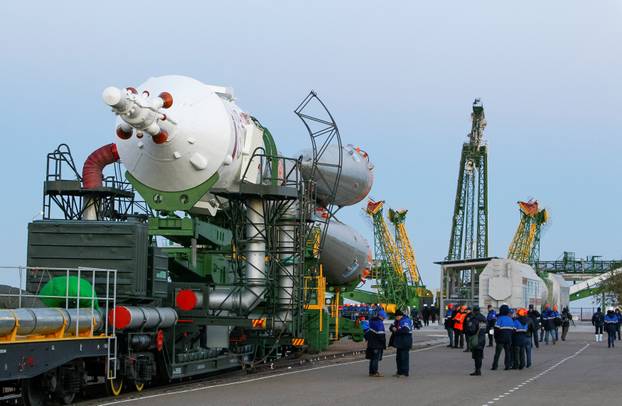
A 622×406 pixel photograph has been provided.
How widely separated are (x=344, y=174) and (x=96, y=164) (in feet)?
25.0

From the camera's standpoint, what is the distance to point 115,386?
17062 mm

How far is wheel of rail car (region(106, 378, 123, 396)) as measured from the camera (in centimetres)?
1689

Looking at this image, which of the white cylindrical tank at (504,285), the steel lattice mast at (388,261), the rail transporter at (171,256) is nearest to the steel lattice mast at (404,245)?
the steel lattice mast at (388,261)

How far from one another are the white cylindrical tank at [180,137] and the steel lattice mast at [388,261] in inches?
2295

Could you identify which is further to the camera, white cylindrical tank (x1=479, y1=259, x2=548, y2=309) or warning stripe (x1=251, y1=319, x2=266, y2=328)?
white cylindrical tank (x1=479, y1=259, x2=548, y2=309)

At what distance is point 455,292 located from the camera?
206 feet

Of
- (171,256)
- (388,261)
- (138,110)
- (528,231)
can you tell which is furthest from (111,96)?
(528,231)

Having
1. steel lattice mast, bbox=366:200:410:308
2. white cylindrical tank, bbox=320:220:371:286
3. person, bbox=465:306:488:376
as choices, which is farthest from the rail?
steel lattice mast, bbox=366:200:410:308

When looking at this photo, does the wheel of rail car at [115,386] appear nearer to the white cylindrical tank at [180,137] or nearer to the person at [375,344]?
the white cylindrical tank at [180,137]

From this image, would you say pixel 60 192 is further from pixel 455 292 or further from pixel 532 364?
pixel 455 292

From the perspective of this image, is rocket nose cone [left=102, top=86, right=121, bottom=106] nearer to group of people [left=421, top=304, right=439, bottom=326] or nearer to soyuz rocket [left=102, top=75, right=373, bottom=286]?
soyuz rocket [left=102, top=75, right=373, bottom=286]

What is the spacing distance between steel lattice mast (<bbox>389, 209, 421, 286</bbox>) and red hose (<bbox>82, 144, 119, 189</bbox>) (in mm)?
69003

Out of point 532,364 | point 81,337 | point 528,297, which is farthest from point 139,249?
point 528,297

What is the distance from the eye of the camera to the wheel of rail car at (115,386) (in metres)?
16.9
